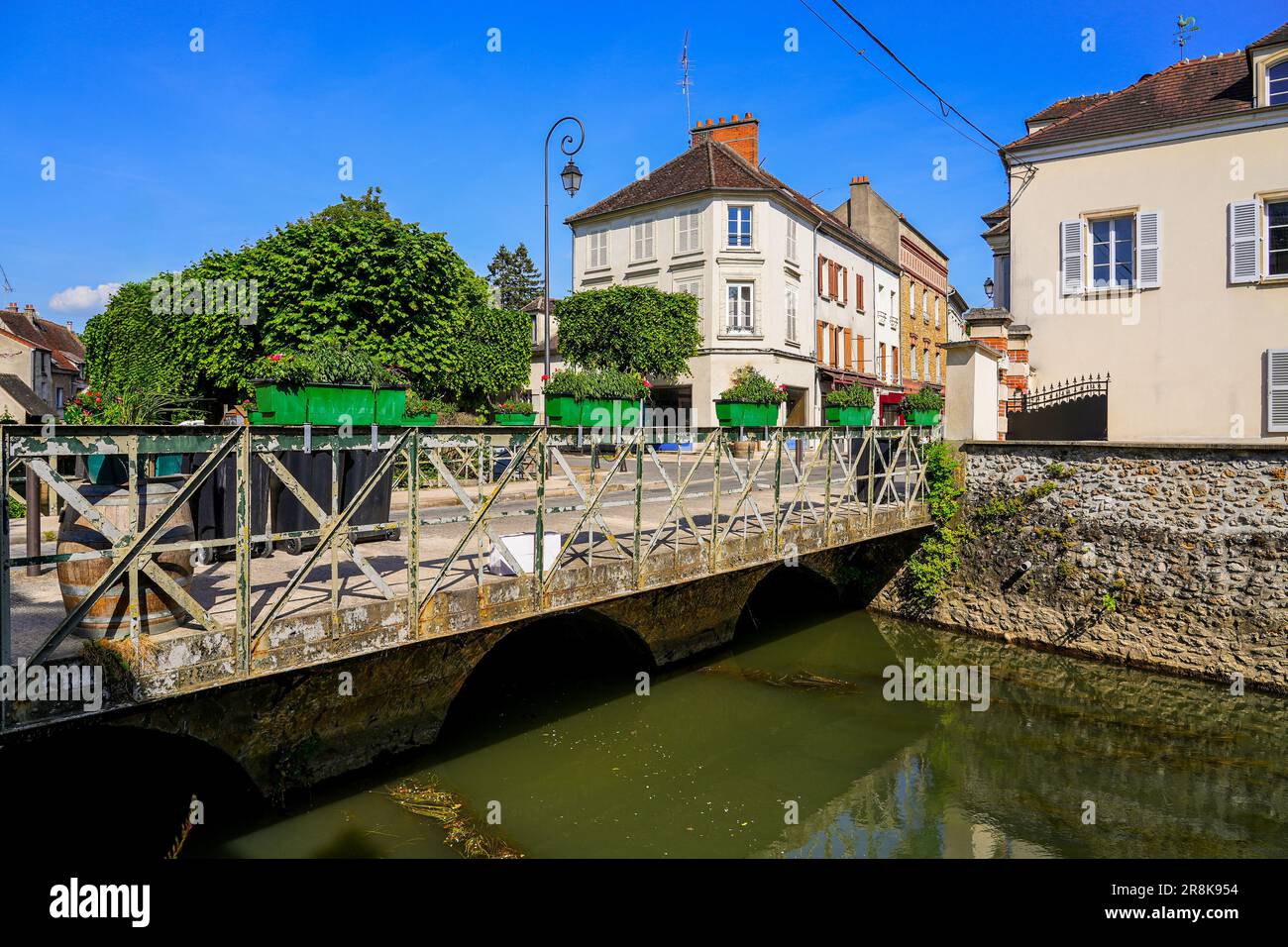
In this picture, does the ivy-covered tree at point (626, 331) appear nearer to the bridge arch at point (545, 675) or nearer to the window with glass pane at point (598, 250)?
the window with glass pane at point (598, 250)

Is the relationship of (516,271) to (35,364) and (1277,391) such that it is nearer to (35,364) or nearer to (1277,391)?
(35,364)

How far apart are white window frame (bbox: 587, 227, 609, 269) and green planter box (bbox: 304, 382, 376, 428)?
79.9 feet

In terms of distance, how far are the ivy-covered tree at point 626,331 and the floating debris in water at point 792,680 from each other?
1678cm

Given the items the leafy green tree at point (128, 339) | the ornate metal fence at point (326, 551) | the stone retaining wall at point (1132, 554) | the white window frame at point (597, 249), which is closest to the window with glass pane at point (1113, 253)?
the stone retaining wall at point (1132, 554)

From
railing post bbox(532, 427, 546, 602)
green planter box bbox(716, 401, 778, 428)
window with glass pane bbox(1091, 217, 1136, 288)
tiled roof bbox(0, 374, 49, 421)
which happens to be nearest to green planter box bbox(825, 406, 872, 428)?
green planter box bbox(716, 401, 778, 428)

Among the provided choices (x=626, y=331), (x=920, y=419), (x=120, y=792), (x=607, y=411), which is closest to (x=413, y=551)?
(x=120, y=792)

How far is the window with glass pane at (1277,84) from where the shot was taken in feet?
44.4

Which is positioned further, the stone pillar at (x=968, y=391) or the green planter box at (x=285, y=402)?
the stone pillar at (x=968, y=391)

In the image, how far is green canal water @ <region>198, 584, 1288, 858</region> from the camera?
6.25m

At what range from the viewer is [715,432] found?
7.98 meters

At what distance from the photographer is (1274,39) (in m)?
13.5
